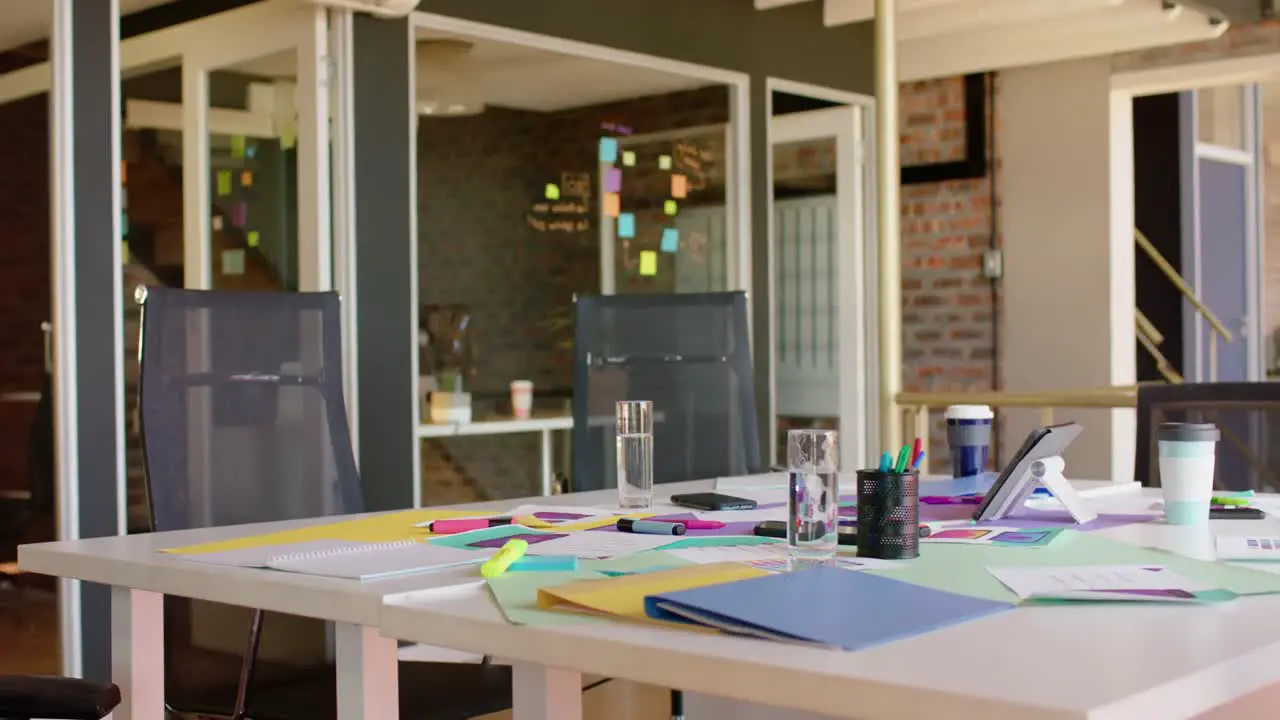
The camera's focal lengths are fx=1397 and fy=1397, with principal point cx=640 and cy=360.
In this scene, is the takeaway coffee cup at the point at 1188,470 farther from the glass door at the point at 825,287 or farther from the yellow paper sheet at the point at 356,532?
the glass door at the point at 825,287

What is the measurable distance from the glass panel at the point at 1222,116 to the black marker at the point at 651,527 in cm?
783

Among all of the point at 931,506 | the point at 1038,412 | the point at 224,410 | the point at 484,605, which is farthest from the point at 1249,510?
the point at 1038,412

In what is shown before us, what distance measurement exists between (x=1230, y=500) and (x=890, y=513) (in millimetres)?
928

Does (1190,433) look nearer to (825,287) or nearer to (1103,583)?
(1103,583)

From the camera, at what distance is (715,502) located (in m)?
2.10

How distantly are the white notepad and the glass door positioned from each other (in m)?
4.68

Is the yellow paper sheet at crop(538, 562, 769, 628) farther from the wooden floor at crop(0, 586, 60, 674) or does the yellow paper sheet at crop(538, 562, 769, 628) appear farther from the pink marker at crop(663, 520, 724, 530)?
the wooden floor at crop(0, 586, 60, 674)

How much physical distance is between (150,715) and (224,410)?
92cm

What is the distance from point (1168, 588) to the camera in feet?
4.27

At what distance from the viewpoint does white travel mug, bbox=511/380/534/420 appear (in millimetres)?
5688

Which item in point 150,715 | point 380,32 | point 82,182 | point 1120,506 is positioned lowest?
point 150,715

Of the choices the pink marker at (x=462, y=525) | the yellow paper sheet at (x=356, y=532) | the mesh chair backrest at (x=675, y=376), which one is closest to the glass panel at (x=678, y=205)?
the mesh chair backrest at (x=675, y=376)

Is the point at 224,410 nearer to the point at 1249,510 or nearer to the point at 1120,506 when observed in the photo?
Result: the point at 1120,506

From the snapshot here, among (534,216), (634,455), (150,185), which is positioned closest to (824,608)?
(634,455)
